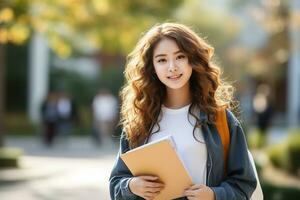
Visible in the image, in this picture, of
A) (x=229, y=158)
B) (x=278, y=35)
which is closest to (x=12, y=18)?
(x=229, y=158)

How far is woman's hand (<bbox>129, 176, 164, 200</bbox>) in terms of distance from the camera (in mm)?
3158

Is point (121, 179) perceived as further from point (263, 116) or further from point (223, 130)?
point (263, 116)

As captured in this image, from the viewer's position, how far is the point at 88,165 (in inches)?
599

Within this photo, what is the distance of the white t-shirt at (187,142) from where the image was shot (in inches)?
127

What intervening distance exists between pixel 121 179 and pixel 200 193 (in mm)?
417

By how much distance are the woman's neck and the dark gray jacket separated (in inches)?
5.5

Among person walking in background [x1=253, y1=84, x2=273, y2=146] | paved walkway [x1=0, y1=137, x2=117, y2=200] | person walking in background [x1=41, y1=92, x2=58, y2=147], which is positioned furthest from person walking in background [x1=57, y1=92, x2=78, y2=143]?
person walking in background [x1=253, y1=84, x2=273, y2=146]

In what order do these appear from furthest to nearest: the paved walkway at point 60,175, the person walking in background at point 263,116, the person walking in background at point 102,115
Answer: the person walking in background at point 102,115
the person walking in background at point 263,116
the paved walkway at point 60,175

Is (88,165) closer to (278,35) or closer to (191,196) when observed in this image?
(191,196)

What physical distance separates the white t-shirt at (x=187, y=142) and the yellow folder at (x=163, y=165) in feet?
0.25

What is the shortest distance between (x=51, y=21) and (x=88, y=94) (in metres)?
16.0

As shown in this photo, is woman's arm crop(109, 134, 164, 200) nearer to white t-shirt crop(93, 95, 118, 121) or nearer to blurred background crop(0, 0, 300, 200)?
blurred background crop(0, 0, 300, 200)

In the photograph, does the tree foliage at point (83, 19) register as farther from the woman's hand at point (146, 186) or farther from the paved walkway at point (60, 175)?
the woman's hand at point (146, 186)

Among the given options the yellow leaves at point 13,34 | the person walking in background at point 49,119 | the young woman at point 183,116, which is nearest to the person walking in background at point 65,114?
the person walking in background at point 49,119
